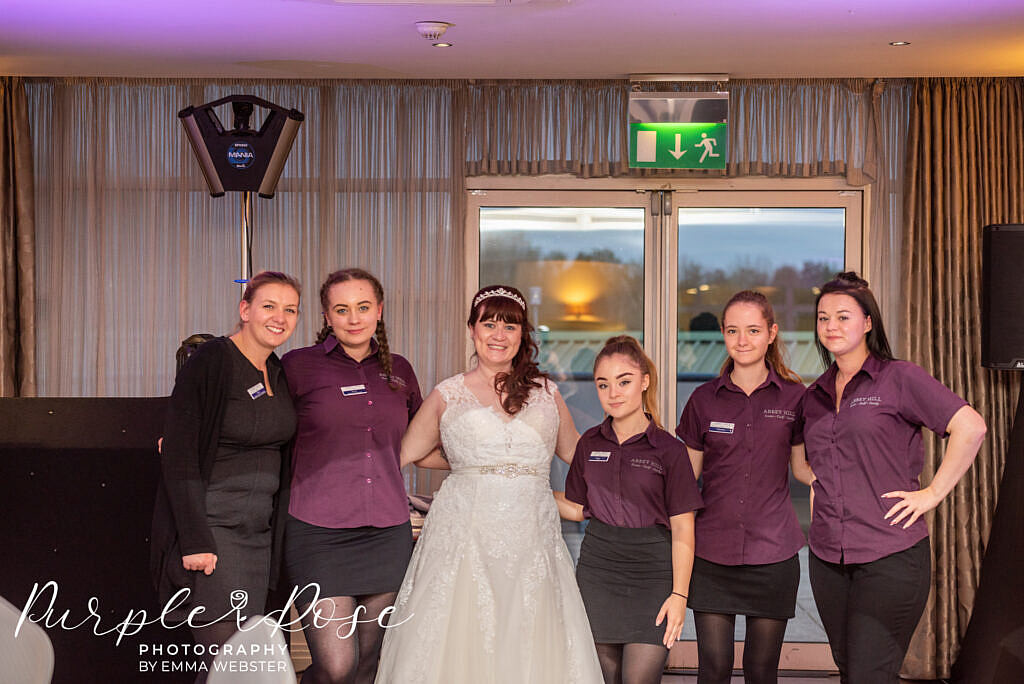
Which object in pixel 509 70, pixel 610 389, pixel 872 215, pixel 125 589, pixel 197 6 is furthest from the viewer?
pixel 872 215

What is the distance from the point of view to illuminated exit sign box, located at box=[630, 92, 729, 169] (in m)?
4.86

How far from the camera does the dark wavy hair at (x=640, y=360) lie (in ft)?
10.3

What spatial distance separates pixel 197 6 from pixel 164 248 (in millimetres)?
1665

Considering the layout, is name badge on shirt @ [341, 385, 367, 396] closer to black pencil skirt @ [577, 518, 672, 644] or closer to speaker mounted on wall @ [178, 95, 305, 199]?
black pencil skirt @ [577, 518, 672, 644]

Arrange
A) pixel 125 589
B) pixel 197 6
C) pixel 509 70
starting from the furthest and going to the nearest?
1. pixel 509 70
2. pixel 125 589
3. pixel 197 6

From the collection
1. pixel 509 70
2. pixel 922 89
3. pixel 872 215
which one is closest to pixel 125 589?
pixel 509 70

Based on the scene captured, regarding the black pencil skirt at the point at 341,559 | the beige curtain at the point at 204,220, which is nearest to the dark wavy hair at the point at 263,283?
the black pencil skirt at the point at 341,559

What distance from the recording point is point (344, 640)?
3176mm

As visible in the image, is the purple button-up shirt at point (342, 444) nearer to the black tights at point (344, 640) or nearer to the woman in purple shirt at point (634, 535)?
the black tights at point (344, 640)

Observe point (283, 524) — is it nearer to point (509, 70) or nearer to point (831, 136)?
point (509, 70)

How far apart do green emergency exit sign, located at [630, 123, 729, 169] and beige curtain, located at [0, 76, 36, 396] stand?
3.09 metres

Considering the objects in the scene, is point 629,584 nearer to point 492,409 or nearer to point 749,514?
point 749,514

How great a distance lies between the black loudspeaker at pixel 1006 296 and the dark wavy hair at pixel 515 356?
7.72 ft

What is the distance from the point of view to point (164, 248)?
5.06 meters
